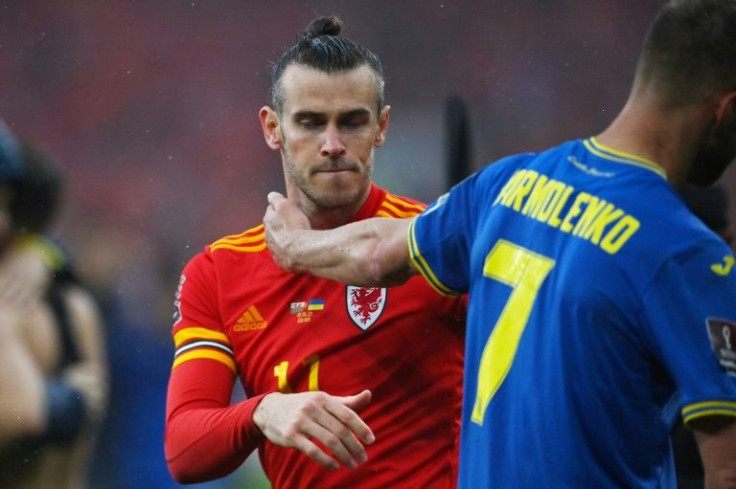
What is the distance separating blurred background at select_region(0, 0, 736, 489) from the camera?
18.2 feet

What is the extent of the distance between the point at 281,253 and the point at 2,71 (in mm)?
3540

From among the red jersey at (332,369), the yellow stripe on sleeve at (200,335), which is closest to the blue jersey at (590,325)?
the red jersey at (332,369)

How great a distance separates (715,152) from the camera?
1965 millimetres

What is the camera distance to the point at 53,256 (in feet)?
17.2

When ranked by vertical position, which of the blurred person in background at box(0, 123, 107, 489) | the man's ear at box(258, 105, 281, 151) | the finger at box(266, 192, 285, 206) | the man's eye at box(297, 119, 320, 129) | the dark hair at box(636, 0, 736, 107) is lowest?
the blurred person in background at box(0, 123, 107, 489)

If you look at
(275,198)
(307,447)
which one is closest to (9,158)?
(275,198)

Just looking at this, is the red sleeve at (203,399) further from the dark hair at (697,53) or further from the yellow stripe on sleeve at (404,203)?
the dark hair at (697,53)

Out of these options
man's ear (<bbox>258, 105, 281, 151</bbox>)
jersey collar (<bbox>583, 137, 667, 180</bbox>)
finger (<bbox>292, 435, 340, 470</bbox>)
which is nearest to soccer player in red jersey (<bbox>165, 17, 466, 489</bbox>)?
man's ear (<bbox>258, 105, 281, 151</bbox>)

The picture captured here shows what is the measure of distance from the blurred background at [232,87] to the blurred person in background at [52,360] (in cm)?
33

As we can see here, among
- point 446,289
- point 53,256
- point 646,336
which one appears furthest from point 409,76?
point 646,336

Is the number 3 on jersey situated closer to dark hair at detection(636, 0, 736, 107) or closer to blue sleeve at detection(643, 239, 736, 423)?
blue sleeve at detection(643, 239, 736, 423)

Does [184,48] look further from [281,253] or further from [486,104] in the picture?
[281,253]

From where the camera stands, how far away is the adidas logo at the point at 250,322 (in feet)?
9.09

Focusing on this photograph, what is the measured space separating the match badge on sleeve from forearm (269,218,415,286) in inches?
27.4
